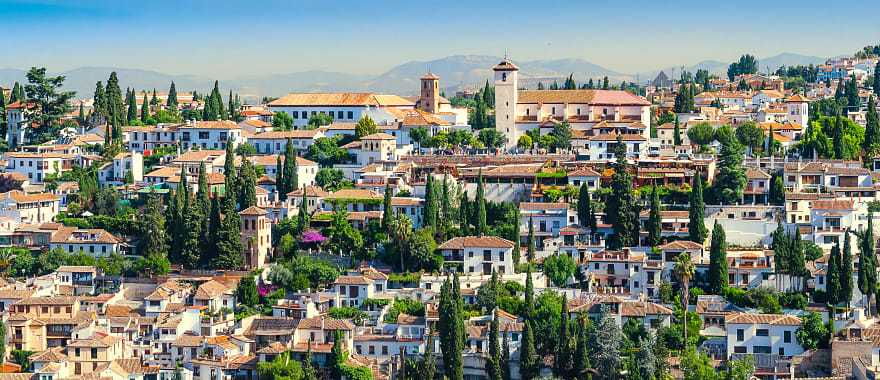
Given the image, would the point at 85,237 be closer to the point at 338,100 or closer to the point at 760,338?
the point at 338,100

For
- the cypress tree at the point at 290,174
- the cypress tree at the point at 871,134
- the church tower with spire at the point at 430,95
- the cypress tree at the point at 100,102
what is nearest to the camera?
the cypress tree at the point at 290,174

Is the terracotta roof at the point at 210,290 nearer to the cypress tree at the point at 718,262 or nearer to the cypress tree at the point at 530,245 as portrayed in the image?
the cypress tree at the point at 530,245

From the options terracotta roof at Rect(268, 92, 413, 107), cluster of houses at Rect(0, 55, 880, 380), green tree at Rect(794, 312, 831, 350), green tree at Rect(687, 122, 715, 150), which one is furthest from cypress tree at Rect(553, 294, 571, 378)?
terracotta roof at Rect(268, 92, 413, 107)

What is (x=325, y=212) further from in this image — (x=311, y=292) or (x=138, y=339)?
(x=138, y=339)

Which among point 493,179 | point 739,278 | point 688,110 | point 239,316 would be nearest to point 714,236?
point 739,278

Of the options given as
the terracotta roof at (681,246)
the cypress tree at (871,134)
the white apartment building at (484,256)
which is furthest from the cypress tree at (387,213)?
the cypress tree at (871,134)

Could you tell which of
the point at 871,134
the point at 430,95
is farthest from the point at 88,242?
the point at 871,134
